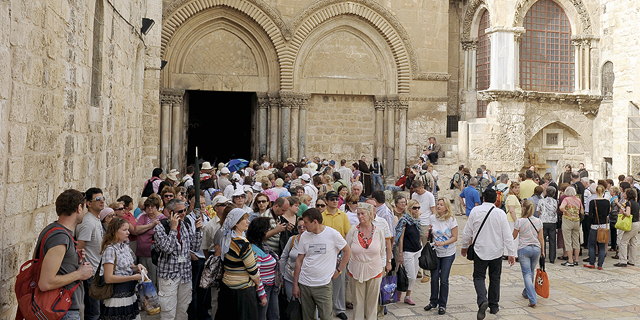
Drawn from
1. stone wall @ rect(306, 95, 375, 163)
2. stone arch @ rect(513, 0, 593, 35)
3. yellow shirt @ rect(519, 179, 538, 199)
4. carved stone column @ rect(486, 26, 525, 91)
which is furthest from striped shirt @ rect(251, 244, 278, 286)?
stone arch @ rect(513, 0, 593, 35)

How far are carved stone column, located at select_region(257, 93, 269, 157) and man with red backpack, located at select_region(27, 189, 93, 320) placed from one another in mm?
13141

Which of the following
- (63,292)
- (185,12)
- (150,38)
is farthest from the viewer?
(185,12)

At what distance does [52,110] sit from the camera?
5.41m

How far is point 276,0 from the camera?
54.3ft

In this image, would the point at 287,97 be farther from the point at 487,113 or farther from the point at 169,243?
the point at 169,243

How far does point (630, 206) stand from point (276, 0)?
36.4 feet

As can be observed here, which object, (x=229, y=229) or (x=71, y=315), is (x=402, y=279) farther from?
(x=71, y=315)

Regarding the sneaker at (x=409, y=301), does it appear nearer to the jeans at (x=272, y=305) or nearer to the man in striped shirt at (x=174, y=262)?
the jeans at (x=272, y=305)

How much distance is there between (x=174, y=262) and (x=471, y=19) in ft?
55.6

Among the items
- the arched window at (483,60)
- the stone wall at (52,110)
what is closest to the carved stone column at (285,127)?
the arched window at (483,60)

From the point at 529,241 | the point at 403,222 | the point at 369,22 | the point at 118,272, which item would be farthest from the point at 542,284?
the point at 369,22

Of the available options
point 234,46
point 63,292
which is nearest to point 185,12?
point 234,46

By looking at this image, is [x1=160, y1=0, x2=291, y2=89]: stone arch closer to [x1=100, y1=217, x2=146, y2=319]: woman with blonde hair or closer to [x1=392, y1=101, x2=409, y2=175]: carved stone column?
[x1=392, y1=101, x2=409, y2=175]: carved stone column

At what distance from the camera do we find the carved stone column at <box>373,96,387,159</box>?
17828 mm
